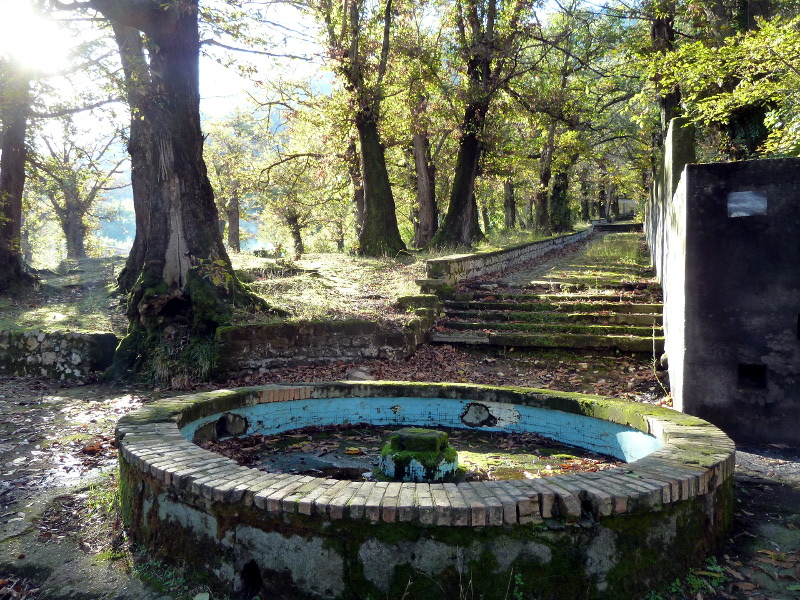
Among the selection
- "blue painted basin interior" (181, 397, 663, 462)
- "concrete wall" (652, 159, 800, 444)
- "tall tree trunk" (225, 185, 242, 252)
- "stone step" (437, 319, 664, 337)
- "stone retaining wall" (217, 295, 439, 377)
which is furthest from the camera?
"tall tree trunk" (225, 185, 242, 252)

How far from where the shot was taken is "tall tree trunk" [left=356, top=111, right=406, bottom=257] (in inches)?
706

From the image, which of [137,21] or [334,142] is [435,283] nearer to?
[137,21]

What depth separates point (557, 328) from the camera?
999 cm

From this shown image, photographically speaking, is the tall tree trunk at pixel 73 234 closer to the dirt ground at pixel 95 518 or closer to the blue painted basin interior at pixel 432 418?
the dirt ground at pixel 95 518

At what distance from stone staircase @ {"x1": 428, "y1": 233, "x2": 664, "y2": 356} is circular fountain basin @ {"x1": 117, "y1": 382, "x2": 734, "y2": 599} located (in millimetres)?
5593

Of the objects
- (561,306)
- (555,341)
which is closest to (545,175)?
(561,306)

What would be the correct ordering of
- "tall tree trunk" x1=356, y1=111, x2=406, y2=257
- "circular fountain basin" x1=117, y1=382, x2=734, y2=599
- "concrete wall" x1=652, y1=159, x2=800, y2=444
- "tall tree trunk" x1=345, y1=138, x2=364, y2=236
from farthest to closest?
1. "tall tree trunk" x1=345, y1=138, x2=364, y2=236
2. "tall tree trunk" x1=356, y1=111, x2=406, y2=257
3. "concrete wall" x1=652, y1=159, x2=800, y2=444
4. "circular fountain basin" x1=117, y1=382, x2=734, y2=599

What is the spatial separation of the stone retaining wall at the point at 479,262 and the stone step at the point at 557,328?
136 centimetres

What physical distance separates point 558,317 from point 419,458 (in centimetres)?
642

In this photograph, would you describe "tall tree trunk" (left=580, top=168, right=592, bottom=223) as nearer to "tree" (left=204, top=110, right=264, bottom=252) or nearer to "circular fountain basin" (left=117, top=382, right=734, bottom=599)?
"tree" (left=204, top=110, right=264, bottom=252)

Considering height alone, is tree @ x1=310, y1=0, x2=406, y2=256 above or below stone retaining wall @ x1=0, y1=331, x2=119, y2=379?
above

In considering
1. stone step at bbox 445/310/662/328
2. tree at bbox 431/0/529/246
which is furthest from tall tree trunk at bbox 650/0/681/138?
stone step at bbox 445/310/662/328

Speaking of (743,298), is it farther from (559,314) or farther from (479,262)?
(479,262)

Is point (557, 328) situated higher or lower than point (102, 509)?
higher
